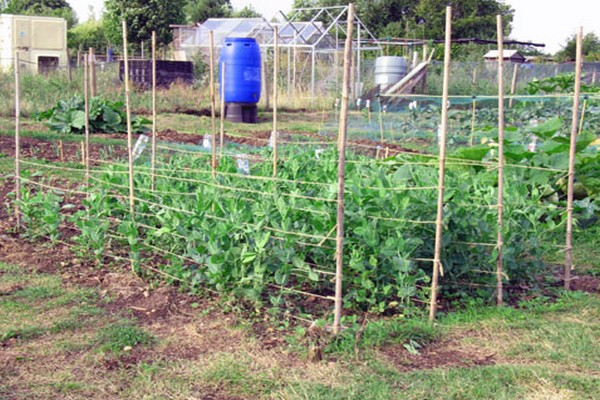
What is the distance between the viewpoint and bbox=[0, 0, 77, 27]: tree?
3975 centimetres

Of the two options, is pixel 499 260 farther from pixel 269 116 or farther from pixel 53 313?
pixel 269 116

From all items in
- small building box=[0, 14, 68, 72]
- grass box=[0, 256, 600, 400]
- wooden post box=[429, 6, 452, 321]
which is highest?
small building box=[0, 14, 68, 72]

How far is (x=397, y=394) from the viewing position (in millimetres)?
2977

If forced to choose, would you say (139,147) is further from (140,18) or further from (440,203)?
(140,18)

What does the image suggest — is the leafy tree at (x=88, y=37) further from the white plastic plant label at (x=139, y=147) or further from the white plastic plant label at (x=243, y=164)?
the white plastic plant label at (x=243, y=164)

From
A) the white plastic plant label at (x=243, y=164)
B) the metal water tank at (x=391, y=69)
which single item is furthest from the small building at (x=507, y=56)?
the white plastic plant label at (x=243, y=164)

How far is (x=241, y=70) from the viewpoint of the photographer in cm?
1523

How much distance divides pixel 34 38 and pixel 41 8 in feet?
68.1

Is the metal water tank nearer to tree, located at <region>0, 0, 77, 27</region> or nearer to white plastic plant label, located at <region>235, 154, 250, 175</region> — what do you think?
white plastic plant label, located at <region>235, 154, 250, 175</region>

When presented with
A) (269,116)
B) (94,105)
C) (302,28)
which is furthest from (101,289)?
(302,28)

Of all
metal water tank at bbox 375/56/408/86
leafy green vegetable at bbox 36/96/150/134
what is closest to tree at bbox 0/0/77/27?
metal water tank at bbox 375/56/408/86

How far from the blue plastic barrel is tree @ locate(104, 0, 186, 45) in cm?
1525

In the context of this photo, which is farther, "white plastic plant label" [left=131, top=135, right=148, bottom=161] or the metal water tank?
the metal water tank

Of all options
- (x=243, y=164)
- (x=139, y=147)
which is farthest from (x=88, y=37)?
(x=243, y=164)
